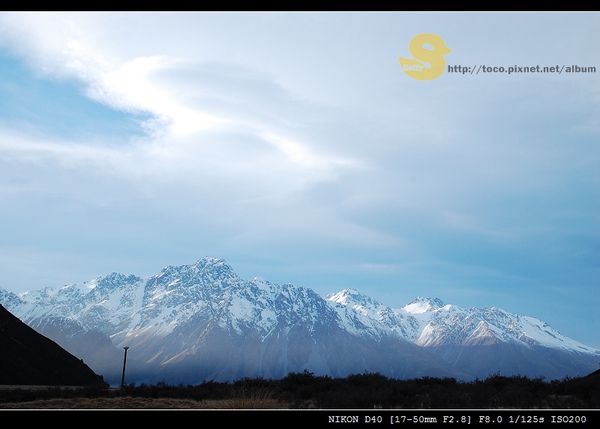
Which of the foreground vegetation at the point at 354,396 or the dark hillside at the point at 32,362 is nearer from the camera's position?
the foreground vegetation at the point at 354,396

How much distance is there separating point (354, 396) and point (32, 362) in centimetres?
7072

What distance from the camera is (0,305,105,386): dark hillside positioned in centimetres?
7150

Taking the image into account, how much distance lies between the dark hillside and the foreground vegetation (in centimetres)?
4667

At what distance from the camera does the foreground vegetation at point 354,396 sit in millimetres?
20562

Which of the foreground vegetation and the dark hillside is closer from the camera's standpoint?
the foreground vegetation

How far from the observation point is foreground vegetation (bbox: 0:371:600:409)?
20.6m

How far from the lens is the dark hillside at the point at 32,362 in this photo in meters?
71.5

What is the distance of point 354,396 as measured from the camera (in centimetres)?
2152

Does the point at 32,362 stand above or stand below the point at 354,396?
below

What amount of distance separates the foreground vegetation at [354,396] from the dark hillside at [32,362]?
4667 centimetres

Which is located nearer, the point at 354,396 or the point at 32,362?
the point at 354,396
